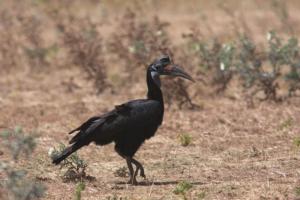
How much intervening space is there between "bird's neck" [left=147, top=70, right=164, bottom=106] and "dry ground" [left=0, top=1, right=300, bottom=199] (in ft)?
2.88

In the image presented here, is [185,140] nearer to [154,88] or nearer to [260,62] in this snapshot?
[154,88]

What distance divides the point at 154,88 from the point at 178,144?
76.7 inches

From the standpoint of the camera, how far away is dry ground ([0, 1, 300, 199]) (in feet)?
29.3

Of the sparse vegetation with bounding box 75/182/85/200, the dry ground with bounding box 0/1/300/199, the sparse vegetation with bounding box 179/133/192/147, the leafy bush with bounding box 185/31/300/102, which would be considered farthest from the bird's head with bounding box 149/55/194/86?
the leafy bush with bounding box 185/31/300/102

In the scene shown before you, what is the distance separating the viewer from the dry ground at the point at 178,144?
351 inches

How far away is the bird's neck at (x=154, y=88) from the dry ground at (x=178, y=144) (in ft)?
2.88

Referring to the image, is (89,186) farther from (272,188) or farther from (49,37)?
(49,37)

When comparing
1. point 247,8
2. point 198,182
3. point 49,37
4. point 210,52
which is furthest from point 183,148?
point 247,8

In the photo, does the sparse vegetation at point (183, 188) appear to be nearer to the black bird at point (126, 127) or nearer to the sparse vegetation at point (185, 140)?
the black bird at point (126, 127)

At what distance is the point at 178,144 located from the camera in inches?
455

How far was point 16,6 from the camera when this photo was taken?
21641 mm

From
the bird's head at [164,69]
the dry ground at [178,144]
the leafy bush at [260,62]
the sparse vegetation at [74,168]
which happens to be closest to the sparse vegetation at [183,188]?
the dry ground at [178,144]

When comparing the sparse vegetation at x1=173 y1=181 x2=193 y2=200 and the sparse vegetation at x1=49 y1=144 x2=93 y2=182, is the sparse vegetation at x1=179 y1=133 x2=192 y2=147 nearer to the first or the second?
the sparse vegetation at x1=49 y1=144 x2=93 y2=182

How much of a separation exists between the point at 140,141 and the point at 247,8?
47.9ft
